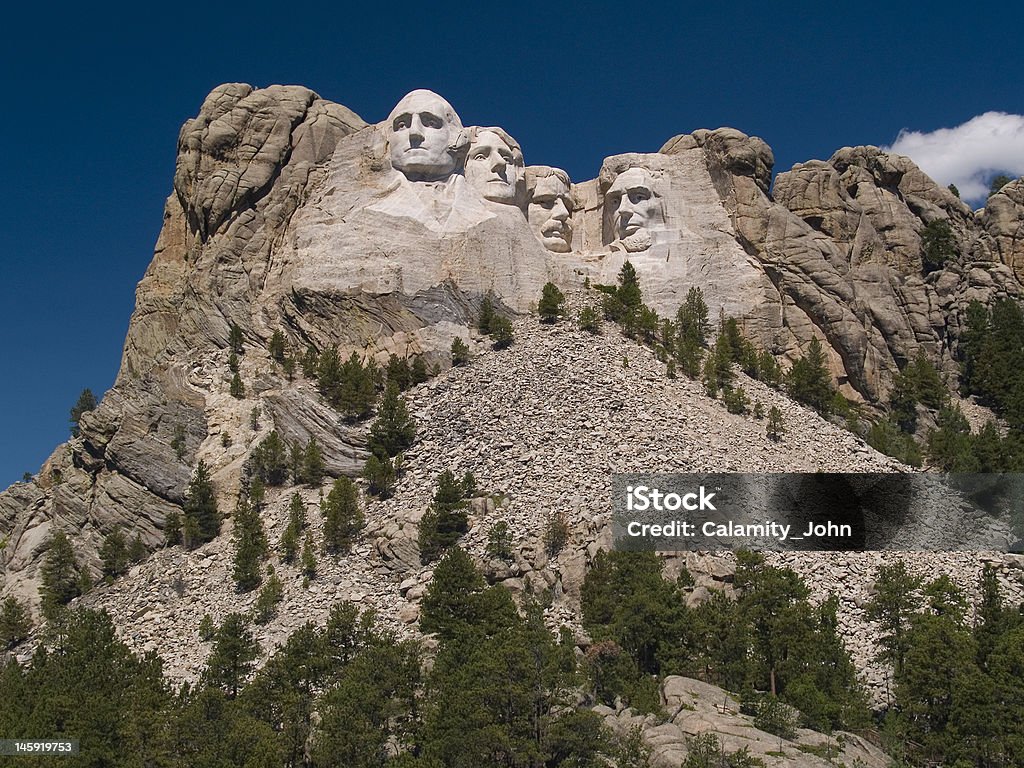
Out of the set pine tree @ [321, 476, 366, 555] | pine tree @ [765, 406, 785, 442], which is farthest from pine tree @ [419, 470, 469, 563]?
pine tree @ [765, 406, 785, 442]

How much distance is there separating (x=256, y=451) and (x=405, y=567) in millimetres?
9608

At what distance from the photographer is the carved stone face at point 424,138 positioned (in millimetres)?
65438

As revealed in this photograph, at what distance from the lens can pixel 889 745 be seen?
3931 centimetres

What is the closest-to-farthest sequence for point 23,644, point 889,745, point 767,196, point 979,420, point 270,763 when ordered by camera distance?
point 270,763 < point 889,745 < point 23,644 < point 979,420 < point 767,196

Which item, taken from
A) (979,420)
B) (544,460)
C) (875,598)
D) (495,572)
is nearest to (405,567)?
(495,572)

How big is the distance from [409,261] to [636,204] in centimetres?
1340

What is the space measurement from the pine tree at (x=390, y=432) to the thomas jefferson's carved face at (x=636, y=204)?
19408 mm

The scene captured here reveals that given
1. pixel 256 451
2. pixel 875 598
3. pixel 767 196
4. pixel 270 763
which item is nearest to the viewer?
pixel 270 763

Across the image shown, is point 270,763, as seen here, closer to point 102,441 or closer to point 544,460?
point 544,460

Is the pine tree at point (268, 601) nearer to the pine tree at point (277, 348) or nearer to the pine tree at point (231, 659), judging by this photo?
the pine tree at point (231, 659)

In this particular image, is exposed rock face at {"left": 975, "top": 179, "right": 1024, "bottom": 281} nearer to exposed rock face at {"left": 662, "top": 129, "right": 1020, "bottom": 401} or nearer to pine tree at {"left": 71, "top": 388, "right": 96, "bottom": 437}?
exposed rock face at {"left": 662, "top": 129, "right": 1020, "bottom": 401}

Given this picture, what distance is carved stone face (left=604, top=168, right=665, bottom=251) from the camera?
69750 millimetres

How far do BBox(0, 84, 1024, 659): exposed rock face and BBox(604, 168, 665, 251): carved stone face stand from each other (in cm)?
10

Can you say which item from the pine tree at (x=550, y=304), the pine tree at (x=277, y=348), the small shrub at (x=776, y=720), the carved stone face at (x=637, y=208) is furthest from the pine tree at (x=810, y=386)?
the small shrub at (x=776, y=720)
